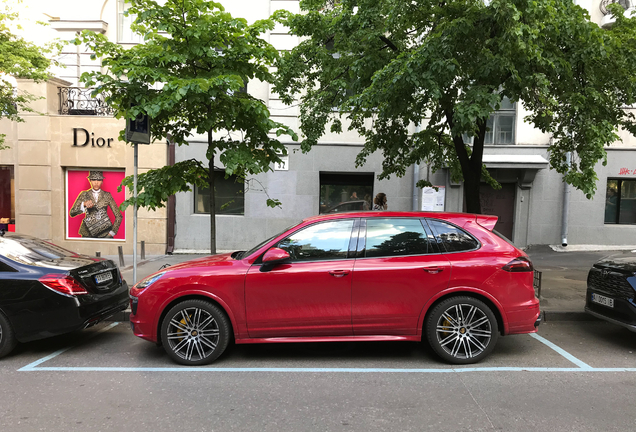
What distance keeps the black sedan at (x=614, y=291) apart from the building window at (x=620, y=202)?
8.84 metres

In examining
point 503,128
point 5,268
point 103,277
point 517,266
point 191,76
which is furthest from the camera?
point 503,128

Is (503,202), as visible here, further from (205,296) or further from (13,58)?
(13,58)

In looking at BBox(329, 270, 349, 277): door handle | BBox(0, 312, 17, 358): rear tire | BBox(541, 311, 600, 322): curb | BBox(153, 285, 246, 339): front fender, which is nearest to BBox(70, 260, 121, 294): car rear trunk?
BBox(0, 312, 17, 358): rear tire

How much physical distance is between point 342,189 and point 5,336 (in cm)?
1021

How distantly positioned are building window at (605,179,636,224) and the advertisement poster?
597 inches

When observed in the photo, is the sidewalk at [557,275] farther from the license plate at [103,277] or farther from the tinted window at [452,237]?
the tinted window at [452,237]

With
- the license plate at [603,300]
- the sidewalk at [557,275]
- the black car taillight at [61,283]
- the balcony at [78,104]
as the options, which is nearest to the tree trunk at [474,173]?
the sidewalk at [557,275]

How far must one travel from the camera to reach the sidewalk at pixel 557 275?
6.90 m

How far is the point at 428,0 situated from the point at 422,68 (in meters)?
1.46

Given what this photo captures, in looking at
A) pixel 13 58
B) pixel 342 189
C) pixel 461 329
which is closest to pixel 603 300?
pixel 461 329

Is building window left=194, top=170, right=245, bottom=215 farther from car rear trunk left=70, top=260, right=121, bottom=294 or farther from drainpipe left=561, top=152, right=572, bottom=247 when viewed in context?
drainpipe left=561, top=152, right=572, bottom=247

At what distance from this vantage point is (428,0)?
7305 millimetres

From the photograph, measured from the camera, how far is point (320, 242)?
504cm

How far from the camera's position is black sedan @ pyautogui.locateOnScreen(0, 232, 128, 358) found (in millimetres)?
5129
